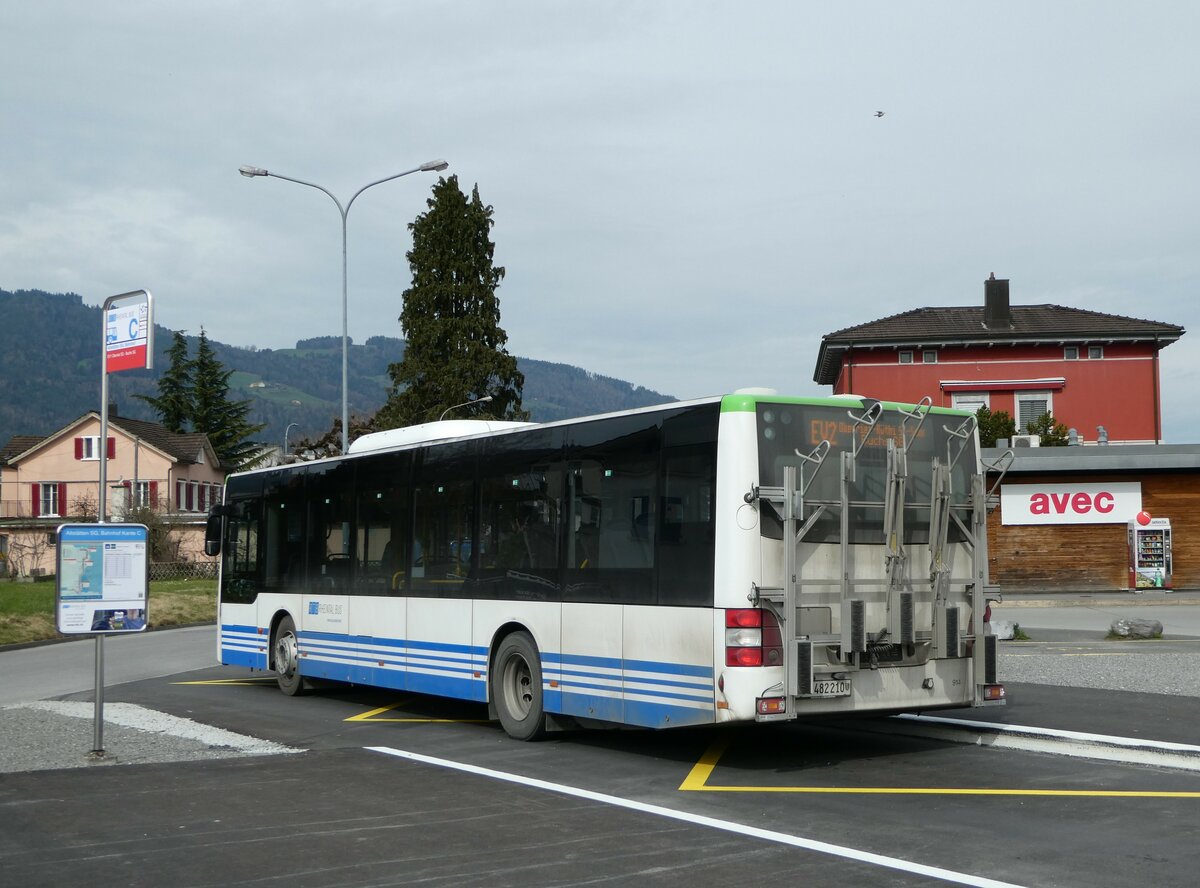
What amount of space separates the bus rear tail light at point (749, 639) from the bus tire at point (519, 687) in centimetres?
278

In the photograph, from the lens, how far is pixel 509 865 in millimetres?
7301

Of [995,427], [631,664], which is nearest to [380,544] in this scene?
[631,664]

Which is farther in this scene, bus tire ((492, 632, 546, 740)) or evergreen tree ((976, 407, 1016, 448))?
evergreen tree ((976, 407, 1016, 448))

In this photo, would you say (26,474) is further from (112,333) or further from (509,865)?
(509,865)

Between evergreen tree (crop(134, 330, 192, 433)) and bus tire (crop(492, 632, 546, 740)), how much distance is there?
95.4m

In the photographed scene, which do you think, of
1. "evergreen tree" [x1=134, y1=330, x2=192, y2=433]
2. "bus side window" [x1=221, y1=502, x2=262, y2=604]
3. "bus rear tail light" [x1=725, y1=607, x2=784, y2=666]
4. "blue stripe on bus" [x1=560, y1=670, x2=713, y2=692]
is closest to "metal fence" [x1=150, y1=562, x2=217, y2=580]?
"bus side window" [x1=221, y1=502, x2=262, y2=604]

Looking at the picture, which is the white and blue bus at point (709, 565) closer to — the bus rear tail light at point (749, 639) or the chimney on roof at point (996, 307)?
the bus rear tail light at point (749, 639)

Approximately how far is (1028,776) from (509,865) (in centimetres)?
467

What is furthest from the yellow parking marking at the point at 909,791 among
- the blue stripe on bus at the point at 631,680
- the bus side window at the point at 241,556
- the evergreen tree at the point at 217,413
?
the evergreen tree at the point at 217,413

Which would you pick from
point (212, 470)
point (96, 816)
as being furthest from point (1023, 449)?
point (212, 470)

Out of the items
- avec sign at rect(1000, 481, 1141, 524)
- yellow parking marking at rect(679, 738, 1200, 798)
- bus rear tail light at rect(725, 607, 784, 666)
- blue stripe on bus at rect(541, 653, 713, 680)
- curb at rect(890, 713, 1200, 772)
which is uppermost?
avec sign at rect(1000, 481, 1141, 524)

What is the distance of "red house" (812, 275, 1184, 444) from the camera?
178 feet

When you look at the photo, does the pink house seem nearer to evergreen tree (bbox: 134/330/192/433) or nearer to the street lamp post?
evergreen tree (bbox: 134/330/192/433)

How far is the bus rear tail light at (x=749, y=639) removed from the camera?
10273 mm
